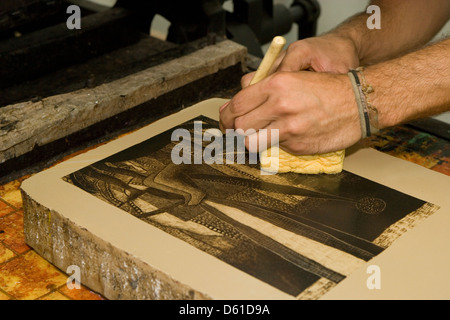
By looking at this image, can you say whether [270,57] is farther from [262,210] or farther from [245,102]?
[262,210]

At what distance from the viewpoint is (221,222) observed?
1200mm

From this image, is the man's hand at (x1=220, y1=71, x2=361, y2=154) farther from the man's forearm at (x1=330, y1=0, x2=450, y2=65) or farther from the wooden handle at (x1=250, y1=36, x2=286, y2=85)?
the man's forearm at (x1=330, y1=0, x2=450, y2=65)

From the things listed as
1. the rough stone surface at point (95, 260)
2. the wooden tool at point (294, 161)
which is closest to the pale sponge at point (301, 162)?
the wooden tool at point (294, 161)

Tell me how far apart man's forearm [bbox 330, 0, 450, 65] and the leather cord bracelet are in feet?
1.25

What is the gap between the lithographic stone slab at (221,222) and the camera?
1062mm

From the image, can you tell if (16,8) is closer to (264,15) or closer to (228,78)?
(228,78)

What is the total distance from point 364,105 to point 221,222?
40 centimetres

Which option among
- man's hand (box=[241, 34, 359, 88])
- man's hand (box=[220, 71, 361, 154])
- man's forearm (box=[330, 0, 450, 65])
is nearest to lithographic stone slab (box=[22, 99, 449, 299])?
man's hand (box=[220, 71, 361, 154])

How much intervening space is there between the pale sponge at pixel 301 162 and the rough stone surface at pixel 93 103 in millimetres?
509

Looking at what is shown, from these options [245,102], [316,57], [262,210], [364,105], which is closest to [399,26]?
[316,57]

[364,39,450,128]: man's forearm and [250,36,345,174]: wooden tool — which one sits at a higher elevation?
[364,39,450,128]: man's forearm

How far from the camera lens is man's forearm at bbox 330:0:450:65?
1.67m

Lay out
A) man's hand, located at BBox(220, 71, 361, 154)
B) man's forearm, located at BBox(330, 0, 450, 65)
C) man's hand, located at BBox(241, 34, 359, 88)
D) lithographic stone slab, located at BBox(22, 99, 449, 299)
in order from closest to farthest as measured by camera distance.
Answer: lithographic stone slab, located at BBox(22, 99, 449, 299), man's hand, located at BBox(220, 71, 361, 154), man's hand, located at BBox(241, 34, 359, 88), man's forearm, located at BBox(330, 0, 450, 65)
